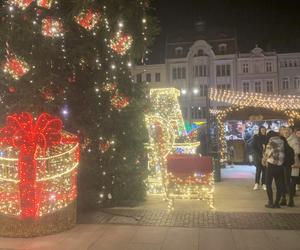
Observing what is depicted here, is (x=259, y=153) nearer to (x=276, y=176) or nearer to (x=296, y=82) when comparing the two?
(x=276, y=176)

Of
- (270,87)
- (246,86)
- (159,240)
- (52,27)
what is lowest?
(159,240)

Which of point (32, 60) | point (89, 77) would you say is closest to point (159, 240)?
point (89, 77)

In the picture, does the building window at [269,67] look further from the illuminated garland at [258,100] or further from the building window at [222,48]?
the illuminated garland at [258,100]

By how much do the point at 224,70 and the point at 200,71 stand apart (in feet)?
9.68

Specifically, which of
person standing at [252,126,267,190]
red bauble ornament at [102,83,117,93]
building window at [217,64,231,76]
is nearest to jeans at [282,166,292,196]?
person standing at [252,126,267,190]

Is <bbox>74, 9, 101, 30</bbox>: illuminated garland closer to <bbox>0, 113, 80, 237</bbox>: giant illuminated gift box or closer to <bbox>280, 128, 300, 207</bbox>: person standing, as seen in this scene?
<bbox>0, 113, 80, 237</bbox>: giant illuminated gift box

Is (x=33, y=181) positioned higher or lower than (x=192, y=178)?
higher

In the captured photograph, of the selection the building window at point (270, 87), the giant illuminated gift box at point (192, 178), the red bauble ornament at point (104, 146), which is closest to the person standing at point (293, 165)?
the giant illuminated gift box at point (192, 178)

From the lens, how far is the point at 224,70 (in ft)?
173

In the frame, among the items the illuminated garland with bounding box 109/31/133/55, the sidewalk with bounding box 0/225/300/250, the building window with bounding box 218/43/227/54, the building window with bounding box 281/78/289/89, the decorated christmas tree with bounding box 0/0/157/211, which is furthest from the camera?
the building window with bounding box 218/43/227/54

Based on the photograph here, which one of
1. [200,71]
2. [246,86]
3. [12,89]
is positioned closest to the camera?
[12,89]

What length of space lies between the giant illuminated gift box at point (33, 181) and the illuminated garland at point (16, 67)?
1915mm

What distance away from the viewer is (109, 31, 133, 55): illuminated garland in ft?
A: 33.5

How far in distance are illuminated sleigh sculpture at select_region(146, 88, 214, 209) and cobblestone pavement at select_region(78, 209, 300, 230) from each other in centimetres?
58
